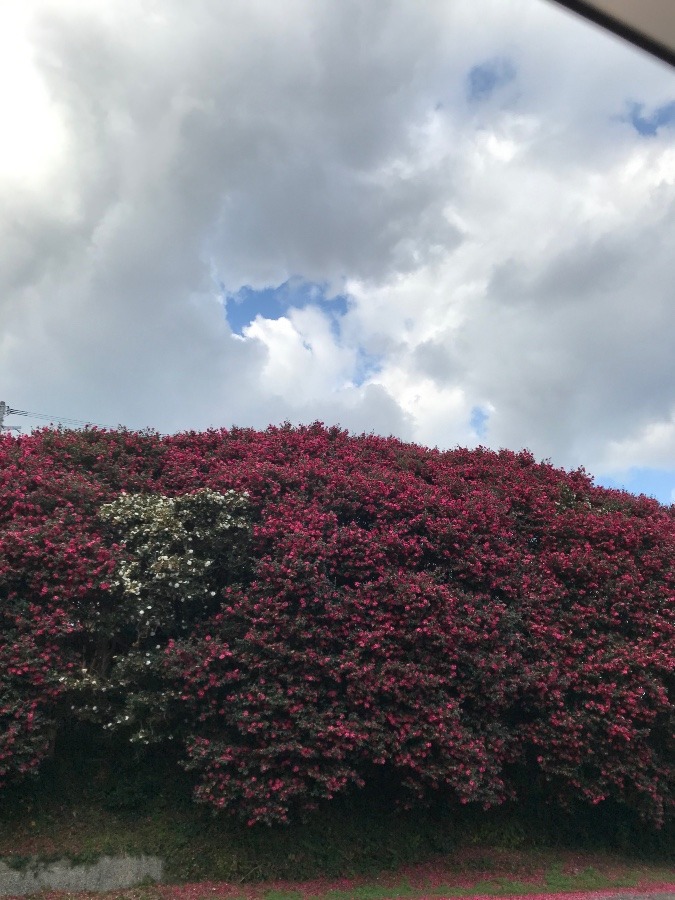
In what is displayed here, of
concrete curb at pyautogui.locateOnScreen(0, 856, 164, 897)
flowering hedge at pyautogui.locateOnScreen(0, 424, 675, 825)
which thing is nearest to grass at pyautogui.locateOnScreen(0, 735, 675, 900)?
concrete curb at pyautogui.locateOnScreen(0, 856, 164, 897)

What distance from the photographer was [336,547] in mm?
7988

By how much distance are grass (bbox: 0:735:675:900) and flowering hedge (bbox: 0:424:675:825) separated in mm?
625

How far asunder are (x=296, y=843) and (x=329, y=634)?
260 cm

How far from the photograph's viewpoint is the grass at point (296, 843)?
7.86 m

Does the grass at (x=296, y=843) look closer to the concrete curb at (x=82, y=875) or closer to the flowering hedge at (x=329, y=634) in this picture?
the concrete curb at (x=82, y=875)

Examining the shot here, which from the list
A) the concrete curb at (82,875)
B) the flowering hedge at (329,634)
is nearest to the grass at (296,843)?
the concrete curb at (82,875)

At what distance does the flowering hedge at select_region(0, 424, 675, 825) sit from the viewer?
24.0 feet

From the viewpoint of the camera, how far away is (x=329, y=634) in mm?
7508

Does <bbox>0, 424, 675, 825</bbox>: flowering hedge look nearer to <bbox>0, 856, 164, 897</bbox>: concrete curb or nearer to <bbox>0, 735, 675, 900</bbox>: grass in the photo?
<bbox>0, 735, 675, 900</bbox>: grass

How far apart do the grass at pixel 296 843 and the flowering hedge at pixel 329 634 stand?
625 mm

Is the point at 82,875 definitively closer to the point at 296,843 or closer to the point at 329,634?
the point at 296,843

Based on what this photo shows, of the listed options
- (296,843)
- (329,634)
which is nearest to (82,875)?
(296,843)

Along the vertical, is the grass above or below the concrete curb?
above

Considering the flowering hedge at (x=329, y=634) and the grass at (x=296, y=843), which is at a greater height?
the flowering hedge at (x=329, y=634)
